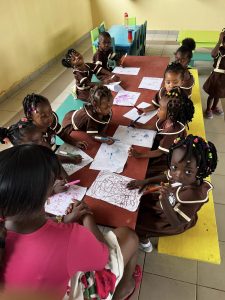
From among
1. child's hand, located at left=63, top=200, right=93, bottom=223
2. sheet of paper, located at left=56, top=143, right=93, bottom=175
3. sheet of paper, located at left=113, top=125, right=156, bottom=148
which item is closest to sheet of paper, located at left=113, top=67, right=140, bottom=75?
sheet of paper, located at left=113, top=125, right=156, bottom=148

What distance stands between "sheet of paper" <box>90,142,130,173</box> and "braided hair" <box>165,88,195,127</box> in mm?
379

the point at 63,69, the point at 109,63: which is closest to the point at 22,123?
the point at 109,63

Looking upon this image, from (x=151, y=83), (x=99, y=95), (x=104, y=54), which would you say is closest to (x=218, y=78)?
(x=151, y=83)

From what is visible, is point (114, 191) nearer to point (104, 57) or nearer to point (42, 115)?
point (42, 115)

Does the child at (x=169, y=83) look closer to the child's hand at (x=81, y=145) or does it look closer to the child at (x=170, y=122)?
the child at (x=170, y=122)

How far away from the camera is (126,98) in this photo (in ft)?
7.56

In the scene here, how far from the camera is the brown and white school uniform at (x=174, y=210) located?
4.27 feet

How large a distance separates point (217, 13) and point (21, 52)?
13.6 feet

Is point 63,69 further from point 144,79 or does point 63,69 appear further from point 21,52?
point 144,79

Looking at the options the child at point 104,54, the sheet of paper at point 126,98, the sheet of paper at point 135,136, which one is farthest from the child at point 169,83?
the child at point 104,54

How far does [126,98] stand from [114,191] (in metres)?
1.15

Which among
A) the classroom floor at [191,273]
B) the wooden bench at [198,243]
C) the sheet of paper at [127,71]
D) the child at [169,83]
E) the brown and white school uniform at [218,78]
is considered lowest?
the classroom floor at [191,273]

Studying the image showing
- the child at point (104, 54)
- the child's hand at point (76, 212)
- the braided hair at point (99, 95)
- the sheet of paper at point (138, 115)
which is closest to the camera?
the child's hand at point (76, 212)

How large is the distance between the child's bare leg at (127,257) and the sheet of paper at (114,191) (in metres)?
0.13
